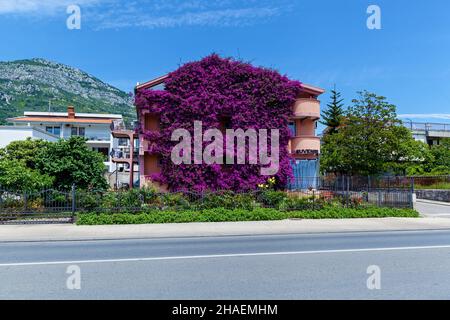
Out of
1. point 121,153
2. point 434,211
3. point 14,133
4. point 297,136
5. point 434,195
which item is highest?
point 14,133

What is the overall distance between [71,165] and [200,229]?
805 cm

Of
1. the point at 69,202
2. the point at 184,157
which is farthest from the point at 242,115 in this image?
the point at 69,202

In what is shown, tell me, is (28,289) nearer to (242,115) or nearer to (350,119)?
(242,115)

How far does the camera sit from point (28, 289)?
5551 mm

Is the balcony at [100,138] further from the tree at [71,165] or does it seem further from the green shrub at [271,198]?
the green shrub at [271,198]

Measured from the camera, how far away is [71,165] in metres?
17.1

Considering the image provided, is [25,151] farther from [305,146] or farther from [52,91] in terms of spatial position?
[52,91]

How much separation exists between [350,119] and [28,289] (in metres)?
24.4

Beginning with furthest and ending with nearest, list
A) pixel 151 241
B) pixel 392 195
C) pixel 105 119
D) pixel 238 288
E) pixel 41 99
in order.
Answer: pixel 41 99, pixel 105 119, pixel 392 195, pixel 151 241, pixel 238 288

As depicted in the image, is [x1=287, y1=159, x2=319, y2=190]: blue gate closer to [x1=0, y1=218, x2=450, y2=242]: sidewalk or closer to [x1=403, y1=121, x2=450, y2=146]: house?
[x1=0, y1=218, x2=450, y2=242]: sidewalk

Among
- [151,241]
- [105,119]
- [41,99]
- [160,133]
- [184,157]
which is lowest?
[151,241]

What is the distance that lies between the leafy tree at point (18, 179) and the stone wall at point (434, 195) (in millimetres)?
26528

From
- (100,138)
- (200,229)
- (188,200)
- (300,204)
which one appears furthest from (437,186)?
(100,138)
